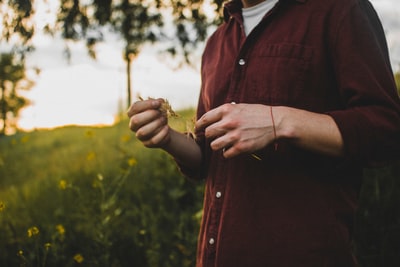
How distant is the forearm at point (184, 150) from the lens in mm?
1754

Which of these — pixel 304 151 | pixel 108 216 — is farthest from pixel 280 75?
pixel 108 216

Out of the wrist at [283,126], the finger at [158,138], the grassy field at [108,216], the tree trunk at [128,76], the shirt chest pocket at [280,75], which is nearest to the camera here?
the wrist at [283,126]

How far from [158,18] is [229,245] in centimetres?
236

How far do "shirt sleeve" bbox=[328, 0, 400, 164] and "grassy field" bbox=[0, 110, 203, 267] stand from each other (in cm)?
178

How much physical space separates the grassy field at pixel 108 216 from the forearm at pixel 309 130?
5.29 feet

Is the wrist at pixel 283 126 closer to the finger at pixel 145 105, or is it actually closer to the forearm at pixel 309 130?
the forearm at pixel 309 130

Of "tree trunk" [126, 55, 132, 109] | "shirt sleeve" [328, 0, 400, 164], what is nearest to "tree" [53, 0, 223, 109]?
"tree trunk" [126, 55, 132, 109]

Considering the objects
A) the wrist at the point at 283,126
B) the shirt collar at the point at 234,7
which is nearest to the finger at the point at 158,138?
the wrist at the point at 283,126

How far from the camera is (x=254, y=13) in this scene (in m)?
1.70

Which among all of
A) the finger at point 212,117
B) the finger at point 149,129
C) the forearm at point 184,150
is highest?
the finger at point 212,117

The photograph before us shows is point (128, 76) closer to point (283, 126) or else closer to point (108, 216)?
point (108, 216)

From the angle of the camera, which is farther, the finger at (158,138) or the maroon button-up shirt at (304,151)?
the finger at (158,138)

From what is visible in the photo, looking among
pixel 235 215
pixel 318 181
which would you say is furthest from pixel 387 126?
pixel 235 215

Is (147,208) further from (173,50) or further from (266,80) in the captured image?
(266,80)
